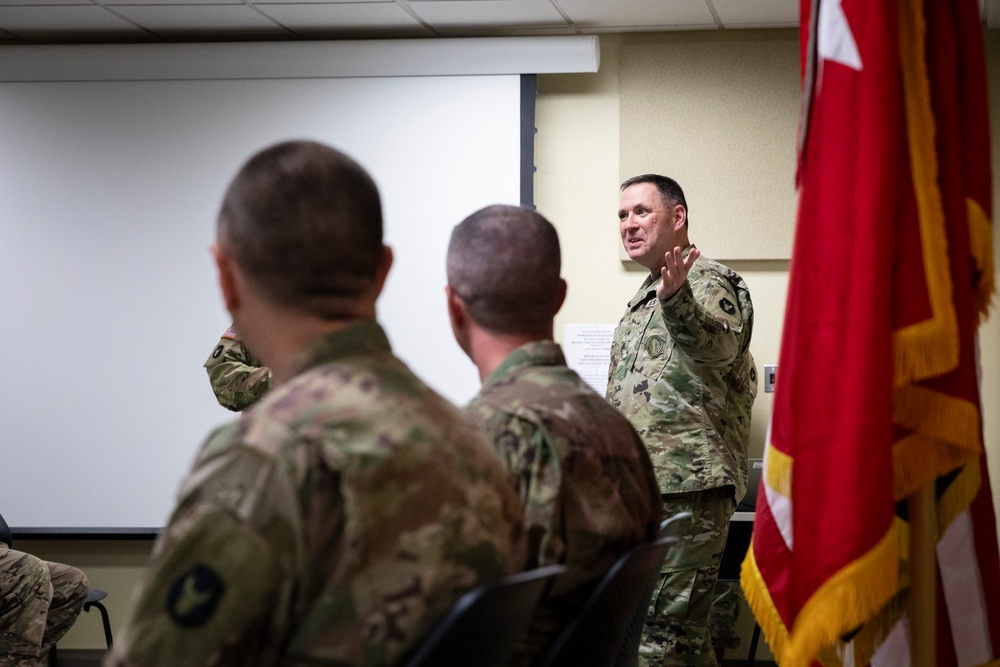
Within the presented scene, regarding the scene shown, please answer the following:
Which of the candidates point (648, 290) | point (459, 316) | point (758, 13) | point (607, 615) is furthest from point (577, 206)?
point (607, 615)

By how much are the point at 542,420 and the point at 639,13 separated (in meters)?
3.19

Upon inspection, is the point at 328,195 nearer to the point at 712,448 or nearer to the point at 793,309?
the point at 793,309

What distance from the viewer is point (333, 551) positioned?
3.43 ft

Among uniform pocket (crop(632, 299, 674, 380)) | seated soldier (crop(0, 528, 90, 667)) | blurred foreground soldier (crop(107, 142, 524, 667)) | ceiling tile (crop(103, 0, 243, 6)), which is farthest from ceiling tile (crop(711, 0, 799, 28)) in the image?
blurred foreground soldier (crop(107, 142, 524, 667))

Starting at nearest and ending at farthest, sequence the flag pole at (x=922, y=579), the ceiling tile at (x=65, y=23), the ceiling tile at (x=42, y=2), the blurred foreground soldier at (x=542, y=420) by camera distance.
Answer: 1. the blurred foreground soldier at (x=542, y=420)
2. the flag pole at (x=922, y=579)
3. the ceiling tile at (x=42, y=2)
4. the ceiling tile at (x=65, y=23)

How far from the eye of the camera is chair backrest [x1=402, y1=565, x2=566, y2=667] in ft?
3.47

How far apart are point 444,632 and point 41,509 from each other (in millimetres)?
4191

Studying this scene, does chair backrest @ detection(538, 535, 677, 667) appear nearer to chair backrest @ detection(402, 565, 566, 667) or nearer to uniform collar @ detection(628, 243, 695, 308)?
chair backrest @ detection(402, 565, 566, 667)

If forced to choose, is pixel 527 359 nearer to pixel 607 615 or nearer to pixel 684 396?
pixel 607 615

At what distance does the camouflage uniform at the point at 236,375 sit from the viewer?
321cm

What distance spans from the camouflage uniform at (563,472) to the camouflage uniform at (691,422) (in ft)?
3.91

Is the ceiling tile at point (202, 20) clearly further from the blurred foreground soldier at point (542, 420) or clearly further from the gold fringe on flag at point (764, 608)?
the gold fringe on flag at point (764, 608)

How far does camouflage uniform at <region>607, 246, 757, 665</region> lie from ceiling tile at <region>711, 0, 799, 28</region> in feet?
4.82

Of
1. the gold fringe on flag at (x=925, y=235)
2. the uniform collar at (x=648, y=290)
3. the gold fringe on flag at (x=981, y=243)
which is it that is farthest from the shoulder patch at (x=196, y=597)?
the uniform collar at (x=648, y=290)
